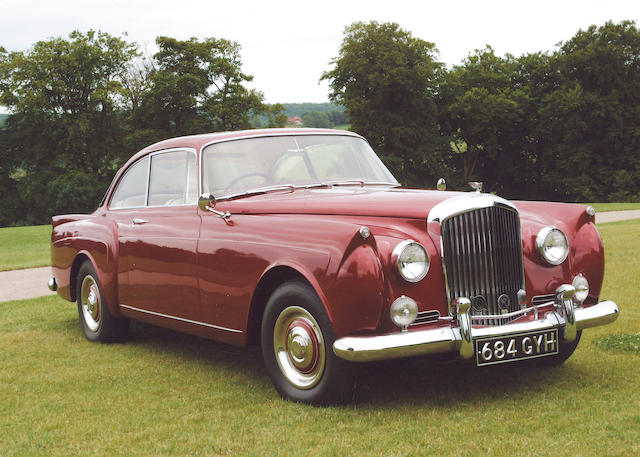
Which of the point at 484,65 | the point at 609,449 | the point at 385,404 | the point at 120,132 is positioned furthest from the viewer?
the point at 484,65

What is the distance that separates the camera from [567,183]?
4897 cm

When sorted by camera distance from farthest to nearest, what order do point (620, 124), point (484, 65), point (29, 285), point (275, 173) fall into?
point (484, 65) → point (620, 124) → point (29, 285) → point (275, 173)

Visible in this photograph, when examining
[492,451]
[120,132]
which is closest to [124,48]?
[120,132]

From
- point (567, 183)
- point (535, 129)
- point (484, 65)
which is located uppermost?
point (484, 65)

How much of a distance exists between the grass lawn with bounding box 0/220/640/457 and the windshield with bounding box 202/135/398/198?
1.41 metres

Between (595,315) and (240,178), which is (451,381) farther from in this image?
(240,178)

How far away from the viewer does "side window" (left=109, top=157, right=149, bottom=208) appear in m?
6.65

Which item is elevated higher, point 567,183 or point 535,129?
point 535,129

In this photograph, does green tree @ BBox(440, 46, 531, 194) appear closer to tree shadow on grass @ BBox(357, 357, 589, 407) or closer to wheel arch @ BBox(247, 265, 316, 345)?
tree shadow on grass @ BBox(357, 357, 589, 407)

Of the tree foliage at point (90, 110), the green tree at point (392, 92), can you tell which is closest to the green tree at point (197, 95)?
the tree foliage at point (90, 110)

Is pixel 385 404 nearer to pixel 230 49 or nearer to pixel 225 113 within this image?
pixel 225 113

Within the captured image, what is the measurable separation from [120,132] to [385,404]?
5099cm

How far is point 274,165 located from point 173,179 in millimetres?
938

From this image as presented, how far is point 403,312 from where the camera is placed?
416cm
